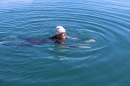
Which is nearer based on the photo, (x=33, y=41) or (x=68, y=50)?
(x=68, y=50)

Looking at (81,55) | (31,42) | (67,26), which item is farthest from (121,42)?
(31,42)

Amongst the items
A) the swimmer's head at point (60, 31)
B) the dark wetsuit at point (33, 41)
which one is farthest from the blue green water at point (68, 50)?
the swimmer's head at point (60, 31)

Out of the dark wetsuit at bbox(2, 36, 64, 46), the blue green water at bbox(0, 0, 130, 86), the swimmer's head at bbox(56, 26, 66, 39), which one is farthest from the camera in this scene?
the dark wetsuit at bbox(2, 36, 64, 46)

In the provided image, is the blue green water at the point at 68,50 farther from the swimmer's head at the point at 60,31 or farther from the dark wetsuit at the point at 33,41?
the swimmer's head at the point at 60,31

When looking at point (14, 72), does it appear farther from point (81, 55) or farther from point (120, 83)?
point (120, 83)

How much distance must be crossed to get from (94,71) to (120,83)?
1.22 m

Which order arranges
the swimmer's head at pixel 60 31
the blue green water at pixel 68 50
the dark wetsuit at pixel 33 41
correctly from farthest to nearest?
the dark wetsuit at pixel 33 41
the swimmer's head at pixel 60 31
the blue green water at pixel 68 50

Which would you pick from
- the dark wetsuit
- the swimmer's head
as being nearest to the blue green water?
the dark wetsuit

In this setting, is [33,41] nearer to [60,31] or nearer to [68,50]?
[60,31]

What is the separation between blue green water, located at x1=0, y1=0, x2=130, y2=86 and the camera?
29.3 ft

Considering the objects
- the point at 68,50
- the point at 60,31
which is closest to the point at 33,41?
the point at 60,31

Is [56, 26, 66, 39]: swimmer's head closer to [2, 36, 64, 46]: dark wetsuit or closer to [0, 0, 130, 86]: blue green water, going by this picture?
[2, 36, 64, 46]: dark wetsuit

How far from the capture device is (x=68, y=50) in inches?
433

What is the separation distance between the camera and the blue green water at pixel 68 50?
892cm
